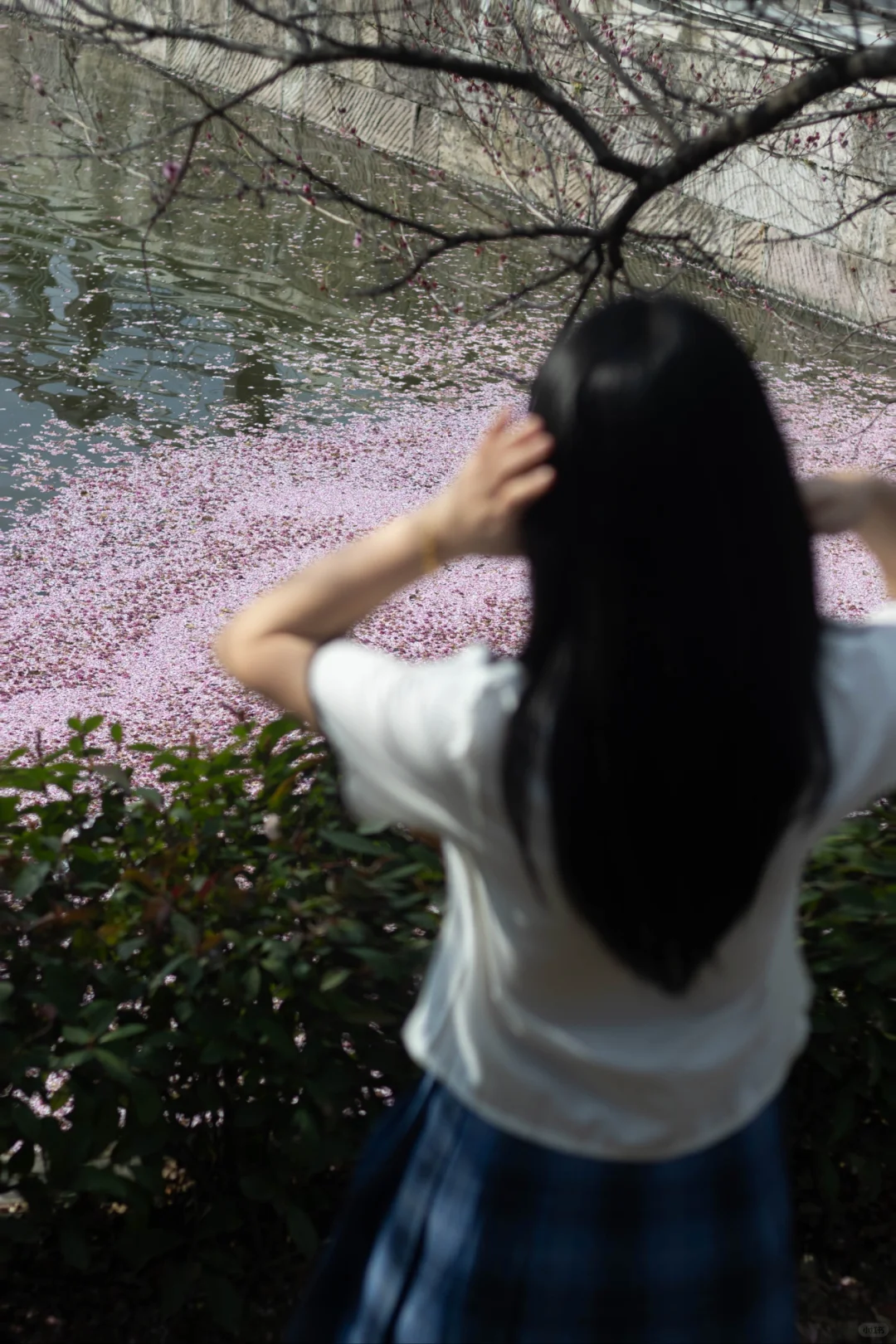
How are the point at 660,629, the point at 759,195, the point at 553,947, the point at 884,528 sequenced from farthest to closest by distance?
the point at 759,195 → the point at 884,528 → the point at 553,947 → the point at 660,629

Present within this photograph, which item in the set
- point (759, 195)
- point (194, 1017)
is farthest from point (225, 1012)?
point (759, 195)

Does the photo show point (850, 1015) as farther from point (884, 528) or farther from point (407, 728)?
point (407, 728)

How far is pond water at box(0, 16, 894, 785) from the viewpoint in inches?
226

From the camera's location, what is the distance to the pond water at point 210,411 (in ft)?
18.9

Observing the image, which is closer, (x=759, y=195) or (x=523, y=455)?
(x=523, y=455)

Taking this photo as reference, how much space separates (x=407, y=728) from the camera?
1.15 meters

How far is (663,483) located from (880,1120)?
180cm

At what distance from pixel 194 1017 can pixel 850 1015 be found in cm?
107

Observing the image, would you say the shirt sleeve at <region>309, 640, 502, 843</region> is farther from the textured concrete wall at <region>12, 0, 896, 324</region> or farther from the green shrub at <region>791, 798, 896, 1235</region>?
the textured concrete wall at <region>12, 0, 896, 324</region>

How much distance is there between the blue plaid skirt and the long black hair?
27 centimetres

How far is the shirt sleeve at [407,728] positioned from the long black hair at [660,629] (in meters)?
0.04

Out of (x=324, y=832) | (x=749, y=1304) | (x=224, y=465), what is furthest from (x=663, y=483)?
(x=224, y=465)

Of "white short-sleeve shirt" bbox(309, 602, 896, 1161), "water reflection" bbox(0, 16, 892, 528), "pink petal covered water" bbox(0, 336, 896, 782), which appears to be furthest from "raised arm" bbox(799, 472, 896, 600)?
"water reflection" bbox(0, 16, 892, 528)

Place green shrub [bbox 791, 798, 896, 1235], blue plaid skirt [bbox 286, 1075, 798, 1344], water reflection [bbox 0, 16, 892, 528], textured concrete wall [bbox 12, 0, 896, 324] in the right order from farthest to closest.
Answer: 1. textured concrete wall [bbox 12, 0, 896, 324]
2. water reflection [bbox 0, 16, 892, 528]
3. green shrub [bbox 791, 798, 896, 1235]
4. blue plaid skirt [bbox 286, 1075, 798, 1344]
